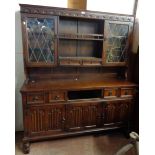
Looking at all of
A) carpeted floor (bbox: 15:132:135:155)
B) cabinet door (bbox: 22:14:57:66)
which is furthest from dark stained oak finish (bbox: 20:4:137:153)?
carpeted floor (bbox: 15:132:135:155)

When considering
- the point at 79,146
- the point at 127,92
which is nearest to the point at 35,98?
the point at 79,146

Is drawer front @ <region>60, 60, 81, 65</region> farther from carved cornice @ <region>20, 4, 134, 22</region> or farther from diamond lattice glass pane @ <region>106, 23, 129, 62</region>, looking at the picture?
carved cornice @ <region>20, 4, 134, 22</region>

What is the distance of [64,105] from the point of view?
2076mm

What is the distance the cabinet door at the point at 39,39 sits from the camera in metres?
1.99

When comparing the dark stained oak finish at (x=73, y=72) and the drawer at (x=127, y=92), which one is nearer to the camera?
the dark stained oak finish at (x=73, y=72)

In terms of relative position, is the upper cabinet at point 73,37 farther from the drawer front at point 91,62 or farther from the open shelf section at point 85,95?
the open shelf section at point 85,95

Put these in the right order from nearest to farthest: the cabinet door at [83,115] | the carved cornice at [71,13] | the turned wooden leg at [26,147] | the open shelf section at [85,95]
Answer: the carved cornice at [71,13] < the turned wooden leg at [26,147] < the cabinet door at [83,115] < the open shelf section at [85,95]

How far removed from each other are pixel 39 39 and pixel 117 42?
1.19 meters

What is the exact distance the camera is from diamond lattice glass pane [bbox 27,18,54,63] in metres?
2.01

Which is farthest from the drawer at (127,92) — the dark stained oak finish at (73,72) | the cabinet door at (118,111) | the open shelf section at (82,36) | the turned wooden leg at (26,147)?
Answer: the turned wooden leg at (26,147)

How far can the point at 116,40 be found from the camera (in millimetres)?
2383

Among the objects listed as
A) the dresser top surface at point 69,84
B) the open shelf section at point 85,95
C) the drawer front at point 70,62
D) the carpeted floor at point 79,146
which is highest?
the drawer front at point 70,62
